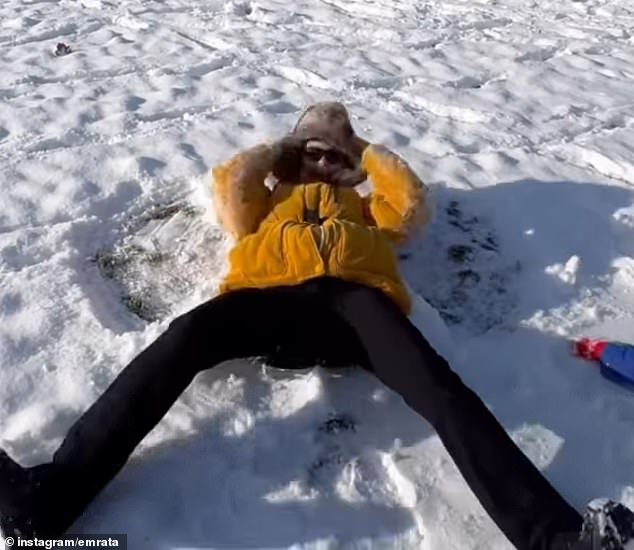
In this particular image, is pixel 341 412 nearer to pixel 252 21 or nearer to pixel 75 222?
pixel 75 222

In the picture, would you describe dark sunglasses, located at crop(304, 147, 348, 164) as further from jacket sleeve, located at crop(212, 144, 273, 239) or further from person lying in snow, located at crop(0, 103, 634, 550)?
jacket sleeve, located at crop(212, 144, 273, 239)

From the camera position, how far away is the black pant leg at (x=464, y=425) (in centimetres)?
279

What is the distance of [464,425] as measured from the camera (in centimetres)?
298

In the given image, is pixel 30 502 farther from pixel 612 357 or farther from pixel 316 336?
pixel 612 357

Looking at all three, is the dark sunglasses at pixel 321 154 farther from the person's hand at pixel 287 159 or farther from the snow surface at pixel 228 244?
the snow surface at pixel 228 244

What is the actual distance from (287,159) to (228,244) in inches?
19.3

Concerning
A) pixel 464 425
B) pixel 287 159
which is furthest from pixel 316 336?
pixel 287 159

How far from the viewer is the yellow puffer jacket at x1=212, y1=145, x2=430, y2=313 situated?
358 cm

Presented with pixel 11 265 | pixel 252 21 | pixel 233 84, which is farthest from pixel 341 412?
pixel 252 21

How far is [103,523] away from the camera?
2.95m
